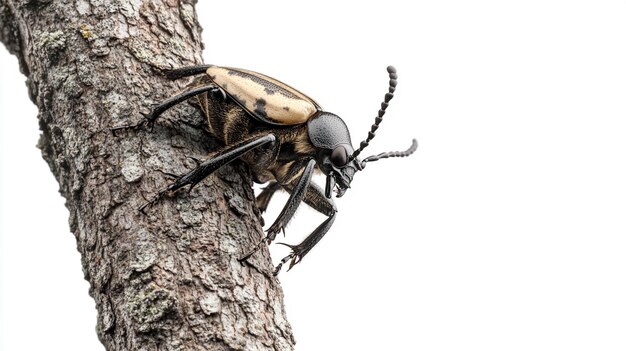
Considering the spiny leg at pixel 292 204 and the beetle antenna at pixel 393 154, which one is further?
the beetle antenna at pixel 393 154

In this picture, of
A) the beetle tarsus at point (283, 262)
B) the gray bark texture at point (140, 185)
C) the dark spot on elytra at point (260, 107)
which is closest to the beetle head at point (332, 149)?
the dark spot on elytra at point (260, 107)

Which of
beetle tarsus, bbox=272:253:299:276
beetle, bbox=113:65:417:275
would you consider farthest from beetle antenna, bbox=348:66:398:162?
beetle tarsus, bbox=272:253:299:276

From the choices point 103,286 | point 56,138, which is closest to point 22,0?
point 56,138

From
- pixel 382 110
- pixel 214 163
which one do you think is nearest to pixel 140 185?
pixel 214 163

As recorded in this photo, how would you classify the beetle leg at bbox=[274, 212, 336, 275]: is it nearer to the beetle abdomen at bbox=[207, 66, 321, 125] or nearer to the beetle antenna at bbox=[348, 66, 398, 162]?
the beetle antenna at bbox=[348, 66, 398, 162]

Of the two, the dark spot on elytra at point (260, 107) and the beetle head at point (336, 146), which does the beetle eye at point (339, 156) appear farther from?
the dark spot on elytra at point (260, 107)
